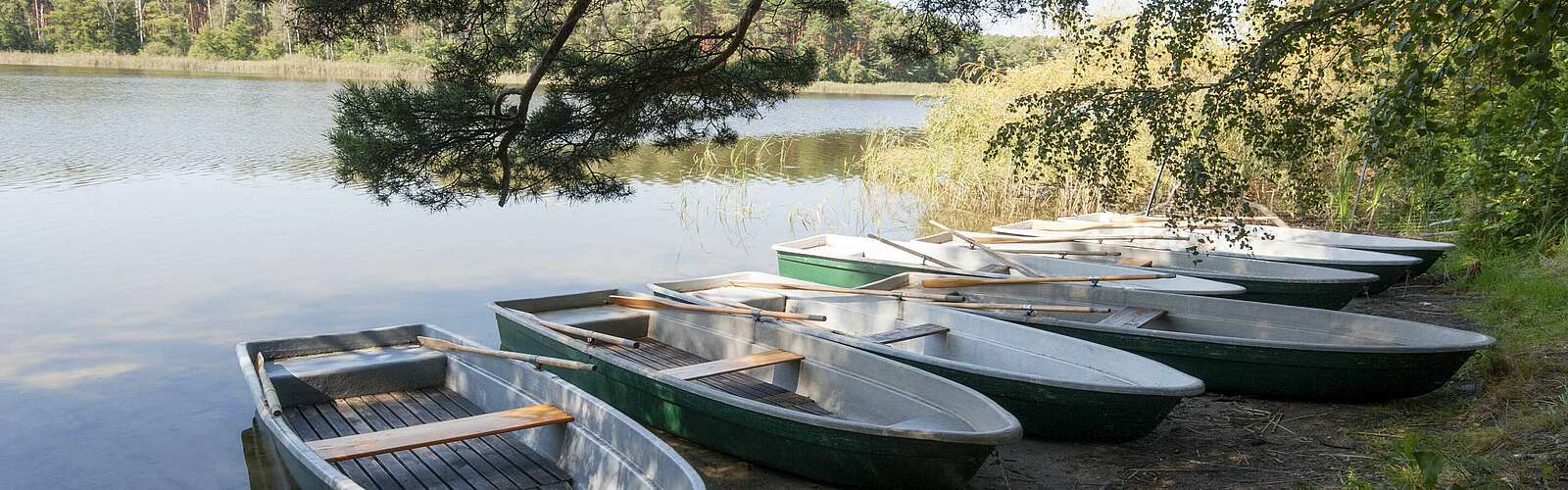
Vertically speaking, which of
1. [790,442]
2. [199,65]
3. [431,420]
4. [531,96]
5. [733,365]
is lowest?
[431,420]

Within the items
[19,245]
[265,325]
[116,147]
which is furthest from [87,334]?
[116,147]

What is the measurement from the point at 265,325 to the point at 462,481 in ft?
15.2

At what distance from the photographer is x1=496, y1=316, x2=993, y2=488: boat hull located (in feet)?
12.2

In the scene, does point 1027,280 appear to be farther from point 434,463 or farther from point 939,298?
point 434,463

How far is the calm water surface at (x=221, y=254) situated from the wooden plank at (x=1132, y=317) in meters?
4.18

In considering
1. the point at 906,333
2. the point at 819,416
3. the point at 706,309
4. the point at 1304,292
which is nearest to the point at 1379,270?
the point at 1304,292

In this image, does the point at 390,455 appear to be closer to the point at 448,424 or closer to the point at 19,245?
the point at 448,424

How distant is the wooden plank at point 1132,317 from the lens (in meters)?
5.64

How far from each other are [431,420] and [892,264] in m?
4.10

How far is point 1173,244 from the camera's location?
863cm

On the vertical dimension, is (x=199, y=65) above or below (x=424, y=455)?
above

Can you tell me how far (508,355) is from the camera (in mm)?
4512

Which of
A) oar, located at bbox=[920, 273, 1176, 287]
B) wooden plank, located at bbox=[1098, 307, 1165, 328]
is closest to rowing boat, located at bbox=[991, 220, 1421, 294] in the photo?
oar, located at bbox=[920, 273, 1176, 287]

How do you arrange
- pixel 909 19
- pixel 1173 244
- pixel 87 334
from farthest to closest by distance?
pixel 1173 244 → pixel 87 334 → pixel 909 19
